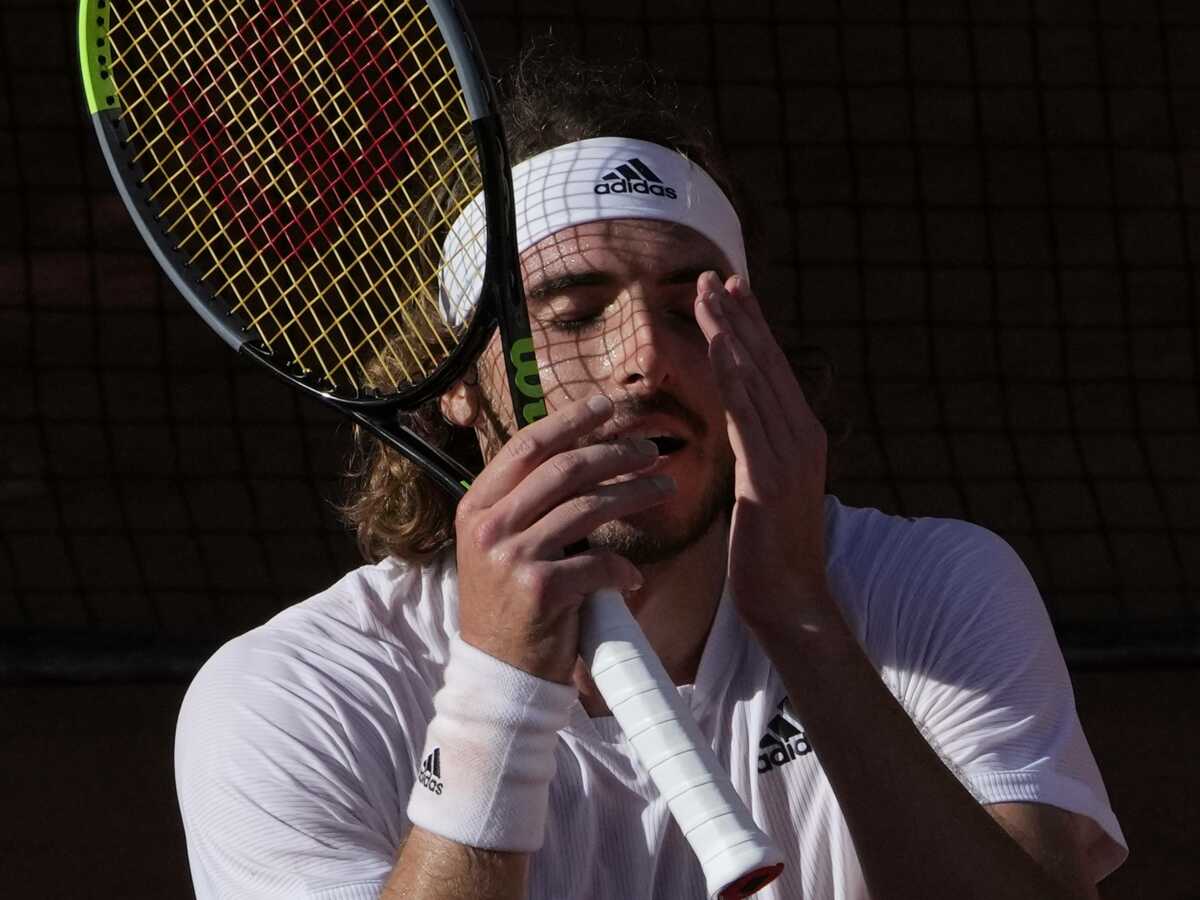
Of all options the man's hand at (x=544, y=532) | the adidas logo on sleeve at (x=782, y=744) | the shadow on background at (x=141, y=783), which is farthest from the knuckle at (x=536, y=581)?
the shadow on background at (x=141, y=783)

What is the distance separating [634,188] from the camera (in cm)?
246

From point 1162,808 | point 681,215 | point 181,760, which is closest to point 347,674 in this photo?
point 181,760

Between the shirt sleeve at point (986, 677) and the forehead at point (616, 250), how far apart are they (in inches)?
17.9

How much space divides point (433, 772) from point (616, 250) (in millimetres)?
734

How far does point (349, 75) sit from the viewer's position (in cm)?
488

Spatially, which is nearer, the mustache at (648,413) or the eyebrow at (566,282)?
the mustache at (648,413)

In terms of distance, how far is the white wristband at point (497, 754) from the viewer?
74.5 inches

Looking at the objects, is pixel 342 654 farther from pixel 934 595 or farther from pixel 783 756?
pixel 934 595

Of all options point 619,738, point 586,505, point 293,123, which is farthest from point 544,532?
point 293,123

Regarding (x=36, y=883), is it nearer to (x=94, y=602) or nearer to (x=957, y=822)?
(x=94, y=602)

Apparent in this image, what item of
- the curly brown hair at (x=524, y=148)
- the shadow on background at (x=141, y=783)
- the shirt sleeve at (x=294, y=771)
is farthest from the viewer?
the shadow on background at (x=141, y=783)

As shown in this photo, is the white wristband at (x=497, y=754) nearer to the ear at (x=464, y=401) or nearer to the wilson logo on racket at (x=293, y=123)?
the ear at (x=464, y=401)

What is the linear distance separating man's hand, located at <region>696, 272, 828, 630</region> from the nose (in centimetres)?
9

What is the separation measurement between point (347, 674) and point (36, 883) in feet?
5.61
